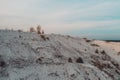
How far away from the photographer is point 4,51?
43.2ft

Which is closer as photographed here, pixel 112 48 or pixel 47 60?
pixel 47 60

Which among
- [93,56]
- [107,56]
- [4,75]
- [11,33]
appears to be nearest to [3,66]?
[4,75]

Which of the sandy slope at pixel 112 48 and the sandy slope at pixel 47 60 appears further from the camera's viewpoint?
the sandy slope at pixel 112 48

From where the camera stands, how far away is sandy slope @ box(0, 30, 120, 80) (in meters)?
12.4

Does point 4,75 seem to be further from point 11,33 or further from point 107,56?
point 107,56

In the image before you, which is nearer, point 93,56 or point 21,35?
point 21,35

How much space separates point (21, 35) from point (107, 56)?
258 inches

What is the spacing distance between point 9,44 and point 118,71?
6.68 m

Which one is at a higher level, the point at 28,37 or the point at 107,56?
the point at 28,37

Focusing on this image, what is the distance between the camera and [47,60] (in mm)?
13836

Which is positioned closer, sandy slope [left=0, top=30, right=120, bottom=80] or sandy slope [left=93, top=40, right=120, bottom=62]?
sandy slope [left=0, top=30, right=120, bottom=80]

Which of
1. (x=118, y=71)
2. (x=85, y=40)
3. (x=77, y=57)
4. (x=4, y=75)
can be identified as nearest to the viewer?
(x=4, y=75)

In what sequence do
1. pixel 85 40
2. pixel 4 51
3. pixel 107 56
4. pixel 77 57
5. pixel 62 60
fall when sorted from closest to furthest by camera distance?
pixel 4 51 → pixel 62 60 → pixel 77 57 → pixel 107 56 → pixel 85 40

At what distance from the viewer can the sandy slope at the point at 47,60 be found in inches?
489
